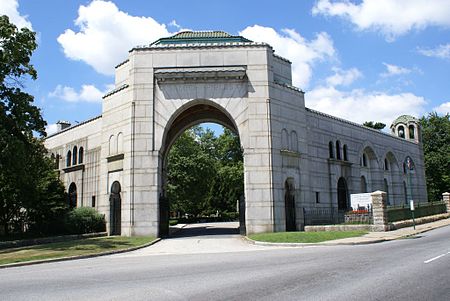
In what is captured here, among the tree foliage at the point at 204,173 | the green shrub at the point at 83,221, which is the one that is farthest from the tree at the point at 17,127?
the tree foliage at the point at 204,173

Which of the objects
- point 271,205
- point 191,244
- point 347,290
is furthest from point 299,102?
point 347,290

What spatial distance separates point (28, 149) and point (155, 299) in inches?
768

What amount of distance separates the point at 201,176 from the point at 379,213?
3202 cm

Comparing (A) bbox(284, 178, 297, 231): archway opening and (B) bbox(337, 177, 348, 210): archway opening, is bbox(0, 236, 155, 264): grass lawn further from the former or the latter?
(B) bbox(337, 177, 348, 210): archway opening

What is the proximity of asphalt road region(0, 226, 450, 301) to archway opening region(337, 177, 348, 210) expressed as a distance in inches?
845

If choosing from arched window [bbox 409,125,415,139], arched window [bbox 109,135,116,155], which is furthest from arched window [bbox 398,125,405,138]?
arched window [bbox 109,135,116,155]

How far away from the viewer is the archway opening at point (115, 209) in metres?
28.9

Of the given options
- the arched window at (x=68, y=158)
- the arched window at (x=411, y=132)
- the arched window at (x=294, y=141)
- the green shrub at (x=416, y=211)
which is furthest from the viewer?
the arched window at (x=411, y=132)

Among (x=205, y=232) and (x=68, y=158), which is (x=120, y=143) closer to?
(x=205, y=232)

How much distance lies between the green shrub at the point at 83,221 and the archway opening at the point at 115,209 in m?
1.12

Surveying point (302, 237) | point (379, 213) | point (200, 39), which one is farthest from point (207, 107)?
point (379, 213)

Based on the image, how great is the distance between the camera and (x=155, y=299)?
8453mm

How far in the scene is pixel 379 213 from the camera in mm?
26500

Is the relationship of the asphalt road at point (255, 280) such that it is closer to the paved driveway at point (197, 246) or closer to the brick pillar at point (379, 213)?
the paved driveway at point (197, 246)
